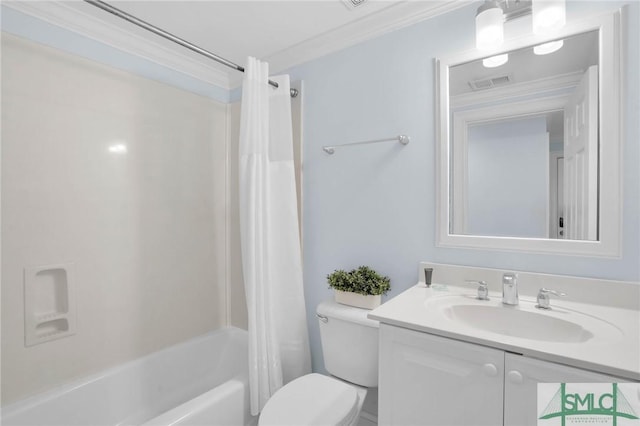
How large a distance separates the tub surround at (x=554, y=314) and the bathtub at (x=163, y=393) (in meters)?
0.93

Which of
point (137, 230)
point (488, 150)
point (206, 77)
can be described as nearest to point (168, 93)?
point (206, 77)

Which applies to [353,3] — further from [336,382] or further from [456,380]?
[336,382]

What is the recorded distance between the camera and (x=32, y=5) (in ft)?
5.04

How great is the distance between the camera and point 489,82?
1.44m

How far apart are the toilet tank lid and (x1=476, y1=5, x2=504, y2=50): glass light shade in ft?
4.42

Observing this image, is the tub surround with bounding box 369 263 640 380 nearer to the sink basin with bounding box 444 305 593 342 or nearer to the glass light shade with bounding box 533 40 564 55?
the sink basin with bounding box 444 305 593 342

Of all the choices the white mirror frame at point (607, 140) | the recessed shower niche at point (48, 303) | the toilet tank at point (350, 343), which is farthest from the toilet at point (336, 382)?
the recessed shower niche at point (48, 303)

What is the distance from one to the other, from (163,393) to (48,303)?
87 cm

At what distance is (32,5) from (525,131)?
2.40 metres

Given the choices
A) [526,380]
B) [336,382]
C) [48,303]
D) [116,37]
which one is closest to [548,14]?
[526,380]

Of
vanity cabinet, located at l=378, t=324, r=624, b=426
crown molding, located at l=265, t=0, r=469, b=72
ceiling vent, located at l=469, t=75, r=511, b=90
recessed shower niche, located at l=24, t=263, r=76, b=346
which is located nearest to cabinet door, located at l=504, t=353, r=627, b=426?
vanity cabinet, located at l=378, t=324, r=624, b=426

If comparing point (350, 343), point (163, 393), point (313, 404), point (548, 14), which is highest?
point (548, 14)

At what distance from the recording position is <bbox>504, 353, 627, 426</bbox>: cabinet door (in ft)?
2.74

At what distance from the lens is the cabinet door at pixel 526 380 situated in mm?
836
